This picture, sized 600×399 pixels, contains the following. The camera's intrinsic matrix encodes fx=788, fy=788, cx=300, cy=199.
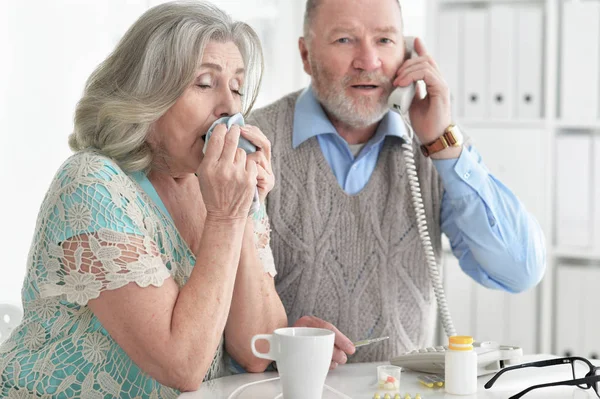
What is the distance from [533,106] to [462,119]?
281 millimetres

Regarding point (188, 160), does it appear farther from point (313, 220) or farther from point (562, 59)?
point (562, 59)

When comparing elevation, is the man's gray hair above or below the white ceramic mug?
above

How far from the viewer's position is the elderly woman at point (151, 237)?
1.30m

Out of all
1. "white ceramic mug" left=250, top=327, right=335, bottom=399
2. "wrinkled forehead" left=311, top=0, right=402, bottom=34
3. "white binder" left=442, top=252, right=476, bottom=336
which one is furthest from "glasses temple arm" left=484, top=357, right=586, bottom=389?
"white binder" left=442, top=252, right=476, bottom=336

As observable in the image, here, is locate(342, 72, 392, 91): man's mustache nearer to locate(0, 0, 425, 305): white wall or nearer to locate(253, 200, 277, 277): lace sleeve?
locate(253, 200, 277, 277): lace sleeve

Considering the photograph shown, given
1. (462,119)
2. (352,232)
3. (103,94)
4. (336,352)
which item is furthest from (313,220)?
(462,119)

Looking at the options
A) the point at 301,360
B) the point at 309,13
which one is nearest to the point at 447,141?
the point at 309,13

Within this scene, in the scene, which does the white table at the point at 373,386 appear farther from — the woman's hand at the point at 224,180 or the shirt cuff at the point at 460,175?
the shirt cuff at the point at 460,175

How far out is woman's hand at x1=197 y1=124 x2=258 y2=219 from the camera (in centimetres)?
139

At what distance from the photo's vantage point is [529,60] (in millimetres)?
3086

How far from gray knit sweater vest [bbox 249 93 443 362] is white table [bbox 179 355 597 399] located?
0.37m

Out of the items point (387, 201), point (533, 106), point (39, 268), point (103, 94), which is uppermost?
point (533, 106)

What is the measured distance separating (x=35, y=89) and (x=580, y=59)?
212 centimetres

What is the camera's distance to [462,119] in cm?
321
